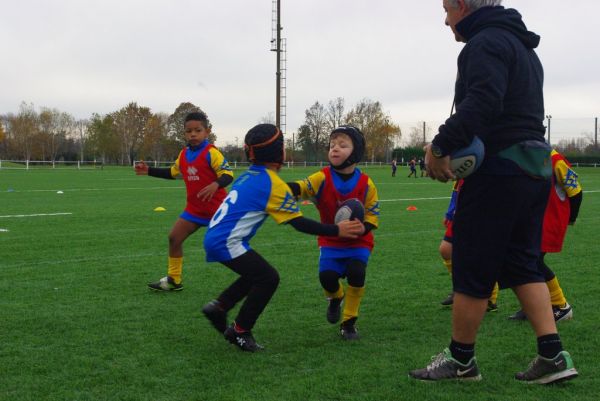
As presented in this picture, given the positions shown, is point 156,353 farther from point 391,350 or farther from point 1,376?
point 391,350

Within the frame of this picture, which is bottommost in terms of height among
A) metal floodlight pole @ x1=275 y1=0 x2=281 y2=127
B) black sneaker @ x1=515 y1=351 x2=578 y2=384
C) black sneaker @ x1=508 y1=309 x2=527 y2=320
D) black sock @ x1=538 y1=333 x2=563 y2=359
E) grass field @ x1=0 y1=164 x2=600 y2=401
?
grass field @ x1=0 y1=164 x2=600 y2=401

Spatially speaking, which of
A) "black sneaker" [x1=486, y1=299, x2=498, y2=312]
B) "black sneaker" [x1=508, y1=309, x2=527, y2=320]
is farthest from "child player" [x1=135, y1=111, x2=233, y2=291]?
"black sneaker" [x1=508, y1=309, x2=527, y2=320]

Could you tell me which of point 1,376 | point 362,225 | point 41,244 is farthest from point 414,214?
point 1,376

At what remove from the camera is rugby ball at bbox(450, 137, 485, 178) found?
334 cm

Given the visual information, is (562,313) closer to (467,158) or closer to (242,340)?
(467,158)

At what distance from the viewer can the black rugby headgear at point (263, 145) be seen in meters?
4.40

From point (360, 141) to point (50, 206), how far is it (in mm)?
13254

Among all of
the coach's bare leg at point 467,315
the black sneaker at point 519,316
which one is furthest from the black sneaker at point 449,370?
the black sneaker at point 519,316

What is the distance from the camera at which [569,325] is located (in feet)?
16.4

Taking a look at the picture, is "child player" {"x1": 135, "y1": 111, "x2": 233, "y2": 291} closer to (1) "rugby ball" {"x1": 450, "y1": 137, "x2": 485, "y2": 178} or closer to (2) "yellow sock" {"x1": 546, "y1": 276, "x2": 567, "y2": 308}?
(2) "yellow sock" {"x1": 546, "y1": 276, "x2": 567, "y2": 308}

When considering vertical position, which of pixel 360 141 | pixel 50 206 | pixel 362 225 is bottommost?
pixel 50 206

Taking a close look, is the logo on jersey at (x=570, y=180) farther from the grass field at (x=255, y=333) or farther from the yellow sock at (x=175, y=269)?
the yellow sock at (x=175, y=269)

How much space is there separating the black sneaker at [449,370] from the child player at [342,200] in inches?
43.0

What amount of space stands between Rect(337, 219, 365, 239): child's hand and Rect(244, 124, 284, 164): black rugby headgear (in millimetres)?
707
